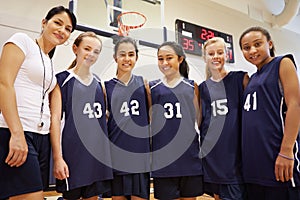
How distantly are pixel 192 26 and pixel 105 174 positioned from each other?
2.82 meters

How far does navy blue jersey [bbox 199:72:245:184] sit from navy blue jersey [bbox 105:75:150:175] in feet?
1.06

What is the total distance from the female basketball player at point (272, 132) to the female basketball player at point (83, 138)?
2.32ft

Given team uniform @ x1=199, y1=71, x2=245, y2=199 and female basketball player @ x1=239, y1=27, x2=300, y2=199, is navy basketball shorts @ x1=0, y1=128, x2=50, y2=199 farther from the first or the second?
female basketball player @ x1=239, y1=27, x2=300, y2=199

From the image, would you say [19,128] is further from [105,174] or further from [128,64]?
[128,64]

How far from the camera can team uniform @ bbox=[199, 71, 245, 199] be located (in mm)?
1382

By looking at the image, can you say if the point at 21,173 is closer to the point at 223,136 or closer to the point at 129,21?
the point at 223,136

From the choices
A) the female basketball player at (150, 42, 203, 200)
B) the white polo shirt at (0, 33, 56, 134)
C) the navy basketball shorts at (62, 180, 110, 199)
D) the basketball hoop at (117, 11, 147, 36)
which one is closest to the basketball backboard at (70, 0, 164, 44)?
the basketball hoop at (117, 11, 147, 36)

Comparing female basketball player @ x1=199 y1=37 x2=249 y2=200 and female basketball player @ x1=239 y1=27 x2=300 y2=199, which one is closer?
female basketball player @ x1=239 y1=27 x2=300 y2=199

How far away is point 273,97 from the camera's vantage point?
50.8 inches

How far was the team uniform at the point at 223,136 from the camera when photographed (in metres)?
1.38

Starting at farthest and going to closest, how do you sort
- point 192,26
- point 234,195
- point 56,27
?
point 192,26 → point 234,195 → point 56,27

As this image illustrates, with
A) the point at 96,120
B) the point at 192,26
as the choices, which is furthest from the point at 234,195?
the point at 192,26

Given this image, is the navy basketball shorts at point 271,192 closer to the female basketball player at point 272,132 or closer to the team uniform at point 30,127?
the female basketball player at point 272,132

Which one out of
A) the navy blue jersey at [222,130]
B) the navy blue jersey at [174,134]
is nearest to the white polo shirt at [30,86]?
the navy blue jersey at [174,134]
